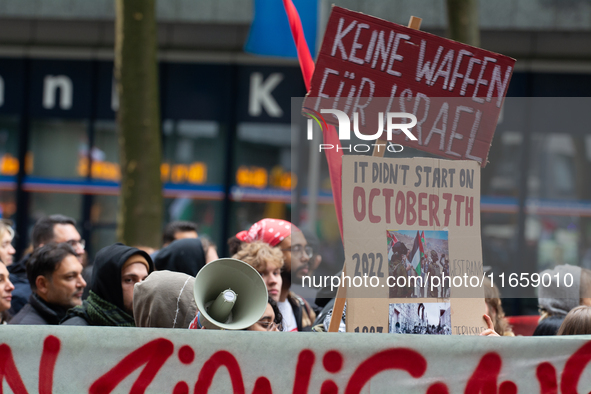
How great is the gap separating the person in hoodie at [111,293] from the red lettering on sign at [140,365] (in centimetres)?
78

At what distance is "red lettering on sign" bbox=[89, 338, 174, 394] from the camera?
197cm

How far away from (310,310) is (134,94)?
3.26m

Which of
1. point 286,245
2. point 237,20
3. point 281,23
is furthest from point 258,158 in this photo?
point 286,245

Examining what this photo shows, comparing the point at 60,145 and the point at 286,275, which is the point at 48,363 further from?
the point at 60,145

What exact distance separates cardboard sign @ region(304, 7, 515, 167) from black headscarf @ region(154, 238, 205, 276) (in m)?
1.65

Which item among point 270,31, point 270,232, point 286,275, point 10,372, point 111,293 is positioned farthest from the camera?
point 270,31

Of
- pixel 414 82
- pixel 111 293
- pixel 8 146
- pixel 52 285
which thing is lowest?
pixel 52 285

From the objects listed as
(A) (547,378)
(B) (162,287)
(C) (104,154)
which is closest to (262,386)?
(B) (162,287)

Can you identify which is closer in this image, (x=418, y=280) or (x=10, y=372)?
(x=10, y=372)

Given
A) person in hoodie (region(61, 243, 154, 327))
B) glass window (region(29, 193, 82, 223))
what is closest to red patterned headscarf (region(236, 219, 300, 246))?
person in hoodie (region(61, 243, 154, 327))

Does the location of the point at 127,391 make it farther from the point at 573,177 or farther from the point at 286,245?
the point at 573,177

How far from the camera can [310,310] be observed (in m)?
3.83

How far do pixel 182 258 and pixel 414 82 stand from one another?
6.16ft

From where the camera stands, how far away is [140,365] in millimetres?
1981
